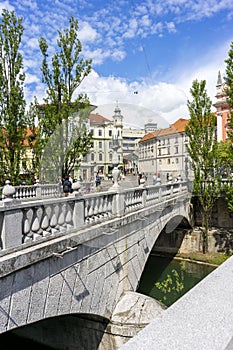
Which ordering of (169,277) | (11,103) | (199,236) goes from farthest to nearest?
1. (199,236)
2. (169,277)
3. (11,103)

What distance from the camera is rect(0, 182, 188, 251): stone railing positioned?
12.6 ft

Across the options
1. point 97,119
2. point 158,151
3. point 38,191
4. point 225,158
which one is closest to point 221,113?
point 225,158

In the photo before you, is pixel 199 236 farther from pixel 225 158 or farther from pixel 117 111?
pixel 117 111

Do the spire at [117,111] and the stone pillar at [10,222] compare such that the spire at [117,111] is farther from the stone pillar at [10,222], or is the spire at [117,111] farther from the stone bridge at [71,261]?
the stone pillar at [10,222]

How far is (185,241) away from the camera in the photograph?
19141mm

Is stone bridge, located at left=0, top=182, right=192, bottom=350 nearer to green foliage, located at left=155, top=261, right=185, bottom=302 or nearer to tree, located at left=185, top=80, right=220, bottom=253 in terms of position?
green foliage, located at left=155, top=261, right=185, bottom=302

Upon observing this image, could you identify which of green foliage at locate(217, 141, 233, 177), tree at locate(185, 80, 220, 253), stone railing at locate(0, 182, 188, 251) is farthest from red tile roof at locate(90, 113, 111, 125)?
green foliage at locate(217, 141, 233, 177)

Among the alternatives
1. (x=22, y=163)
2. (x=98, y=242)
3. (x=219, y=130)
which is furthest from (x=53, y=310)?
(x=219, y=130)

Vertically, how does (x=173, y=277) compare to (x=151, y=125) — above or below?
below

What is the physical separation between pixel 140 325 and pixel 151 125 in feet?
16.2

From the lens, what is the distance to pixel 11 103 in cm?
1094

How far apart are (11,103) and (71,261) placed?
7866 millimetres

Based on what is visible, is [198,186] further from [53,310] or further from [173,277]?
[53,310]

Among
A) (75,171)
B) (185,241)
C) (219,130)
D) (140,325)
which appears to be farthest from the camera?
(219,130)
